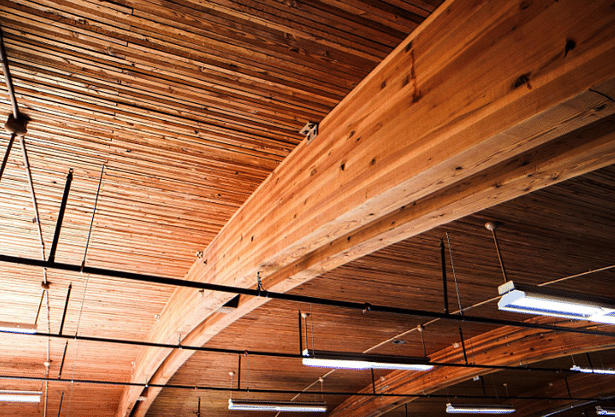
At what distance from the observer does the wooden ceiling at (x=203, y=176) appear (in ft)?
11.1

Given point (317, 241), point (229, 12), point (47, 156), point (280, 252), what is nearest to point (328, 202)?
point (317, 241)

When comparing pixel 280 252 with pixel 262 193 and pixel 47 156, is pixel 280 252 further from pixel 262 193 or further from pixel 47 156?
pixel 47 156

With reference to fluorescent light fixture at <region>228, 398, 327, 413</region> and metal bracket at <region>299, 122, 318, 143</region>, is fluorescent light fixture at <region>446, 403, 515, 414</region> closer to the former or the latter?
fluorescent light fixture at <region>228, 398, 327, 413</region>

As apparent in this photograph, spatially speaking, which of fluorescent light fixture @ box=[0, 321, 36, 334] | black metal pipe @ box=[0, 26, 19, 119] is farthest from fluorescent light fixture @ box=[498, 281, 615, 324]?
fluorescent light fixture @ box=[0, 321, 36, 334]

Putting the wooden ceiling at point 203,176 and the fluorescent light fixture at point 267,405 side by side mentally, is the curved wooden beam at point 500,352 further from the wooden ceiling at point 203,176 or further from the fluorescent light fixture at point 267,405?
the fluorescent light fixture at point 267,405

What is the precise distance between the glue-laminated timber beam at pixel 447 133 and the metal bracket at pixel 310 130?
0.44 ft

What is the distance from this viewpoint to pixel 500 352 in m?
9.99

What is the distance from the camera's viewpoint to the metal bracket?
4.30m

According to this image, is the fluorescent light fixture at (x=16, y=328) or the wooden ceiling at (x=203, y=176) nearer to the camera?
the wooden ceiling at (x=203, y=176)

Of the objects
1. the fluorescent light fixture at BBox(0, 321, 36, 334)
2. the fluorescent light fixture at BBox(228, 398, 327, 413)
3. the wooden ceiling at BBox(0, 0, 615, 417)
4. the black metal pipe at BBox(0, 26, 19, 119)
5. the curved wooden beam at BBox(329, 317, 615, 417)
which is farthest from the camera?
the fluorescent light fixture at BBox(228, 398, 327, 413)

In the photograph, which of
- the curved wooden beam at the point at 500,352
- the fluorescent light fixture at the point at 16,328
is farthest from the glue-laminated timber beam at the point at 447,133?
the curved wooden beam at the point at 500,352

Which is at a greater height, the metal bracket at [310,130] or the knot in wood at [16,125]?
the knot in wood at [16,125]

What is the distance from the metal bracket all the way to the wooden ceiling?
0.22 ft

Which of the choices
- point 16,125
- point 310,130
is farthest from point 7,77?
point 310,130
